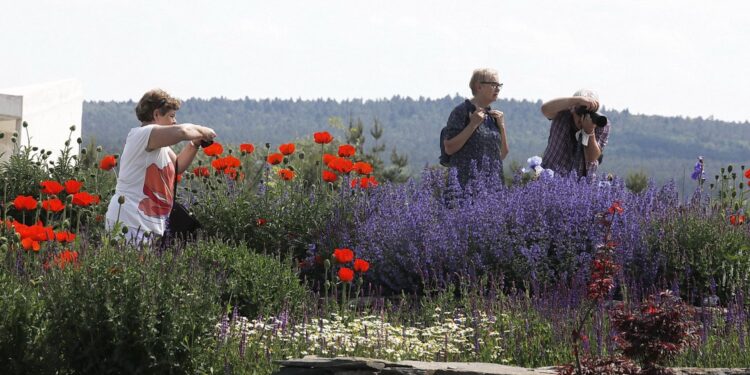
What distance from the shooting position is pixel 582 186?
7.52m

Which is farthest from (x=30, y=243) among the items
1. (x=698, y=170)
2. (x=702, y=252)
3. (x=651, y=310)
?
(x=698, y=170)

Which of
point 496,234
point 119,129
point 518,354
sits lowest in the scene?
point 119,129

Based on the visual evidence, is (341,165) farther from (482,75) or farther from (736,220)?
(736,220)

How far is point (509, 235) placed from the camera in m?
7.39

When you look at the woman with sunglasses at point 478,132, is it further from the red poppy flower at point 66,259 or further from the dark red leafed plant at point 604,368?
the red poppy flower at point 66,259

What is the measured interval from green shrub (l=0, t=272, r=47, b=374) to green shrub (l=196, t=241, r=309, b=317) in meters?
1.36

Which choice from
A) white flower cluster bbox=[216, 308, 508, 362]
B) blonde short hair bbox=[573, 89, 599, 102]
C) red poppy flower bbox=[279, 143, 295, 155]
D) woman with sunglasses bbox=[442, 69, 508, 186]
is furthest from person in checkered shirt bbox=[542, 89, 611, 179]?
white flower cluster bbox=[216, 308, 508, 362]

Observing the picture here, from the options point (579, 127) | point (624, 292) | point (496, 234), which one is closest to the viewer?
point (624, 292)

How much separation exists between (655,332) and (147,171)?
365cm

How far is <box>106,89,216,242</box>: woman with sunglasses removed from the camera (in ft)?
22.1

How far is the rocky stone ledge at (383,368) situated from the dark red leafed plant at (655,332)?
0.45 m

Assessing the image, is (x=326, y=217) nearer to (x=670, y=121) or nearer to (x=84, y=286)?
(x=84, y=286)

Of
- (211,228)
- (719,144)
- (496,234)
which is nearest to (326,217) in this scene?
(211,228)

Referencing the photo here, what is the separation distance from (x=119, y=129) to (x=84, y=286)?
177120 mm
